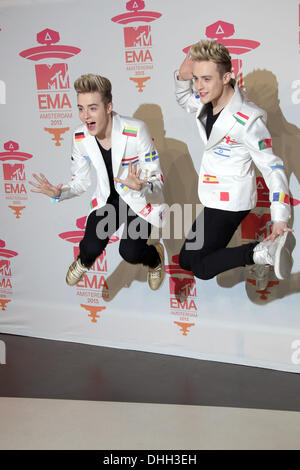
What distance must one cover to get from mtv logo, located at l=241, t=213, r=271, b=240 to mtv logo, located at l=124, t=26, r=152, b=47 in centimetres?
136

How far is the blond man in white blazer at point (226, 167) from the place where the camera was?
2693mm

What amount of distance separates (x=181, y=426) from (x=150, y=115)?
6.65 feet

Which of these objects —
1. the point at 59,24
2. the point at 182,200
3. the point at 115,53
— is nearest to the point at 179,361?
the point at 182,200

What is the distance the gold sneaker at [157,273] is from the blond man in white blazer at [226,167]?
444 mm

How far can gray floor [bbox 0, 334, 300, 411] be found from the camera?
10.5 ft

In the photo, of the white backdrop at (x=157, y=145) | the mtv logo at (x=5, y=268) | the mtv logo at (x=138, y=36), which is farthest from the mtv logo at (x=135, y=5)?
the mtv logo at (x=5, y=268)

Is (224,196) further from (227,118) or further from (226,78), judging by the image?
(226,78)

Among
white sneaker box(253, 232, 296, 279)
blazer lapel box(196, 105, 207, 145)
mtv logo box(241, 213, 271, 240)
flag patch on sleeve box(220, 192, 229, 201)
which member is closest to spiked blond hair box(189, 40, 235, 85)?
blazer lapel box(196, 105, 207, 145)

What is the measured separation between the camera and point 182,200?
362cm

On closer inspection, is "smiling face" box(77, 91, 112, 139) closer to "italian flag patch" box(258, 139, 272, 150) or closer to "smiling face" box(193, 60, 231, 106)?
"smiling face" box(193, 60, 231, 106)

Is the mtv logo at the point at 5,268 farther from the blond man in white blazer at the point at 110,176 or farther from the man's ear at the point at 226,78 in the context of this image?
the man's ear at the point at 226,78

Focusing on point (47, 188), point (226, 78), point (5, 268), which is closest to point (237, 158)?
point (226, 78)

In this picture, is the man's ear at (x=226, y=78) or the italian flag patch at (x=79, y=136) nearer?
Result: the man's ear at (x=226, y=78)
